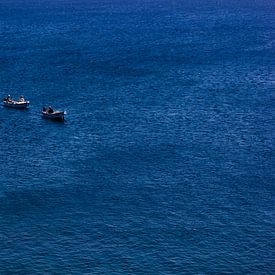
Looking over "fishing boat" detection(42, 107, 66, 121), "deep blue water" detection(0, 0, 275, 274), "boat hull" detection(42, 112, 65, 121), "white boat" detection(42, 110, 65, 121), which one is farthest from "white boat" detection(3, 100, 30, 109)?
"boat hull" detection(42, 112, 65, 121)

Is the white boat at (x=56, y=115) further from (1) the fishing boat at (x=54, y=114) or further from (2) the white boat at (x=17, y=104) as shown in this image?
(2) the white boat at (x=17, y=104)

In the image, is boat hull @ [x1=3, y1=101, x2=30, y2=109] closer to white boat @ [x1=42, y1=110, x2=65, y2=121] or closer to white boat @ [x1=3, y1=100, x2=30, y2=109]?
white boat @ [x1=3, y1=100, x2=30, y2=109]

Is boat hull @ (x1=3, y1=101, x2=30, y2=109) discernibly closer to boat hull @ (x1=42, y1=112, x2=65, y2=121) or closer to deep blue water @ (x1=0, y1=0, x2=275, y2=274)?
deep blue water @ (x1=0, y1=0, x2=275, y2=274)

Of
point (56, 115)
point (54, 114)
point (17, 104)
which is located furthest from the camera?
point (17, 104)

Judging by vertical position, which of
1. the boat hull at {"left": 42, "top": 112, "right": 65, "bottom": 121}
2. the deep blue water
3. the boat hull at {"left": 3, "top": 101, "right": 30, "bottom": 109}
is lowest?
the deep blue water

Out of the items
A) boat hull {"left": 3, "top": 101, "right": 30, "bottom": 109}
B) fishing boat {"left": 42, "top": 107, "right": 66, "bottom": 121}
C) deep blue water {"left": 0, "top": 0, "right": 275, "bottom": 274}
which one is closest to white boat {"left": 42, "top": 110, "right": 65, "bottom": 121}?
fishing boat {"left": 42, "top": 107, "right": 66, "bottom": 121}

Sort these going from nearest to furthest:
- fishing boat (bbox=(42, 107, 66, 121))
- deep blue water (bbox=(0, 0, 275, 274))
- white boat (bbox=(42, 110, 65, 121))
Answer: deep blue water (bbox=(0, 0, 275, 274)) < white boat (bbox=(42, 110, 65, 121)) < fishing boat (bbox=(42, 107, 66, 121))

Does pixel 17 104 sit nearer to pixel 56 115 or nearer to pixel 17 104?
pixel 17 104

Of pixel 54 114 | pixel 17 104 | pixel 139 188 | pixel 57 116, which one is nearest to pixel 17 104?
pixel 17 104

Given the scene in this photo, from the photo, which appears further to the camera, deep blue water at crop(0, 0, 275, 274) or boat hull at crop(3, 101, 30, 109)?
boat hull at crop(3, 101, 30, 109)

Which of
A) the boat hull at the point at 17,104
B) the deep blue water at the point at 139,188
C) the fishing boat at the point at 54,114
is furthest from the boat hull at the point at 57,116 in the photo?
the boat hull at the point at 17,104

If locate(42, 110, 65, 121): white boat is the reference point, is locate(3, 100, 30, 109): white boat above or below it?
above

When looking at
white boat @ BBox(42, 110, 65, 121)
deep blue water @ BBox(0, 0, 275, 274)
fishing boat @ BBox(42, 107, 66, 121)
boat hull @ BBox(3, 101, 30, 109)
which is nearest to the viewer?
deep blue water @ BBox(0, 0, 275, 274)
